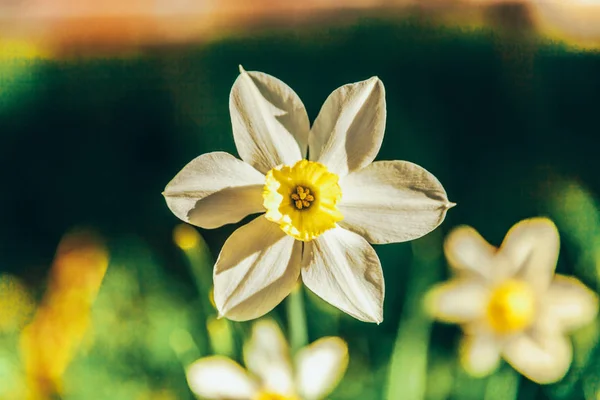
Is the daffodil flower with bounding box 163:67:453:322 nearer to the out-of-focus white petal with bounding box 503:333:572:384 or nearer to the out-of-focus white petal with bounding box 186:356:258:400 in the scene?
the out-of-focus white petal with bounding box 186:356:258:400

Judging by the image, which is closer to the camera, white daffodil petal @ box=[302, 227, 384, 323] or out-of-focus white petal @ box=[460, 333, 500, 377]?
white daffodil petal @ box=[302, 227, 384, 323]

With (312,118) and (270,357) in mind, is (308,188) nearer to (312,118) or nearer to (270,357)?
(312,118)

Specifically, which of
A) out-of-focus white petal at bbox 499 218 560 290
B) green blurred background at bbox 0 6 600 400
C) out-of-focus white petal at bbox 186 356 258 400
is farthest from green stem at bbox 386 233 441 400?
out-of-focus white petal at bbox 186 356 258 400

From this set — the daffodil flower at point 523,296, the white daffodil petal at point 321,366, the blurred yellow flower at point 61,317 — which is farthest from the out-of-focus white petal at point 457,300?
the blurred yellow flower at point 61,317

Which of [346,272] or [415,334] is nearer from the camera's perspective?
[346,272]

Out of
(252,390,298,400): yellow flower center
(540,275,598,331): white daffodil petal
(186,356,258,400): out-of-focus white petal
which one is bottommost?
(252,390,298,400): yellow flower center

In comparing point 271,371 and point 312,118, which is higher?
point 312,118

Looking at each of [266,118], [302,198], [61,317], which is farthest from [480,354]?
[61,317]

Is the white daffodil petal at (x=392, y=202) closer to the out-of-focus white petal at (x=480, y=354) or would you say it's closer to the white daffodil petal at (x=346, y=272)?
the white daffodil petal at (x=346, y=272)
